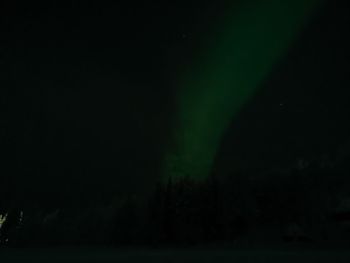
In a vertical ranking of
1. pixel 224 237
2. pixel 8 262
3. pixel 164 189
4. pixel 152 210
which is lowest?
pixel 8 262

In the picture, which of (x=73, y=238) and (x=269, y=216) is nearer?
(x=269, y=216)

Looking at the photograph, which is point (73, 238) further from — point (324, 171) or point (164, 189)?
point (324, 171)

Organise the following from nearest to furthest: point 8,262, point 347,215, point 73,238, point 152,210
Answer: point 8,262, point 152,210, point 347,215, point 73,238

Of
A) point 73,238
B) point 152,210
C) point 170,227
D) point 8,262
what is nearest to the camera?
point 8,262

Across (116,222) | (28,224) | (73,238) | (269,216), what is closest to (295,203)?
(269,216)

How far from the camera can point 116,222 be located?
103m

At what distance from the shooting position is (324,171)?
133 m

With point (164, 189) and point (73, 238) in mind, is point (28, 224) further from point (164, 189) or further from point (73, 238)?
point (164, 189)

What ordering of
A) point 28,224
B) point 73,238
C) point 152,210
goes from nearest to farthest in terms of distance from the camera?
point 152,210 → point 73,238 → point 28,224

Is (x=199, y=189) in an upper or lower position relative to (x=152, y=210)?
upper

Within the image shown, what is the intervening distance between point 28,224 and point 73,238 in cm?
2424

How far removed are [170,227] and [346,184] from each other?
79.1 metres

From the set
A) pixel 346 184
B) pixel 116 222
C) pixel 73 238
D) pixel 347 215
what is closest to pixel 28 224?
pixel 73 238

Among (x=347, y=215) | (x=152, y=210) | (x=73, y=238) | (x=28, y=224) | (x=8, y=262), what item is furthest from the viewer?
(x=28, y=224)
